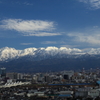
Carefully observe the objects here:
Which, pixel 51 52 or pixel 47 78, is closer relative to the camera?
pixel 47 78

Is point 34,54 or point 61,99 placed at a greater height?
point 34,54

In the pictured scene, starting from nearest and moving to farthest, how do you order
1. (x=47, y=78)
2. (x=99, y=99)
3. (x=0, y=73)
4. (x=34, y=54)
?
(x=99, y=99), (x=47, y=78), (x=0, y=73), (x=34, y=54)

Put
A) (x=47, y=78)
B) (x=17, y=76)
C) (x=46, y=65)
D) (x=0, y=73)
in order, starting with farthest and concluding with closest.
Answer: (x=46, y=65) < (x=0, y=73) < (x=17, y=76) < (x=47, y=78)

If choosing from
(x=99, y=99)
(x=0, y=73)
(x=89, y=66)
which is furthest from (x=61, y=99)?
(x=89, y=66)

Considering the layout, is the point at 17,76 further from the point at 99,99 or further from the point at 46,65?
the point at 46,65

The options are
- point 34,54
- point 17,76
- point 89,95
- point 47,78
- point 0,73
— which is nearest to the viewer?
point 89,95

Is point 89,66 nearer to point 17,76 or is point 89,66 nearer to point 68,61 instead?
point 68,61

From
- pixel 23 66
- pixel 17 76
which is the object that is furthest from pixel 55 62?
pixel 17 76

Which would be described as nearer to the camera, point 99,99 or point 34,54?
point 99,99

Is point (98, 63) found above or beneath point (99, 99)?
above
